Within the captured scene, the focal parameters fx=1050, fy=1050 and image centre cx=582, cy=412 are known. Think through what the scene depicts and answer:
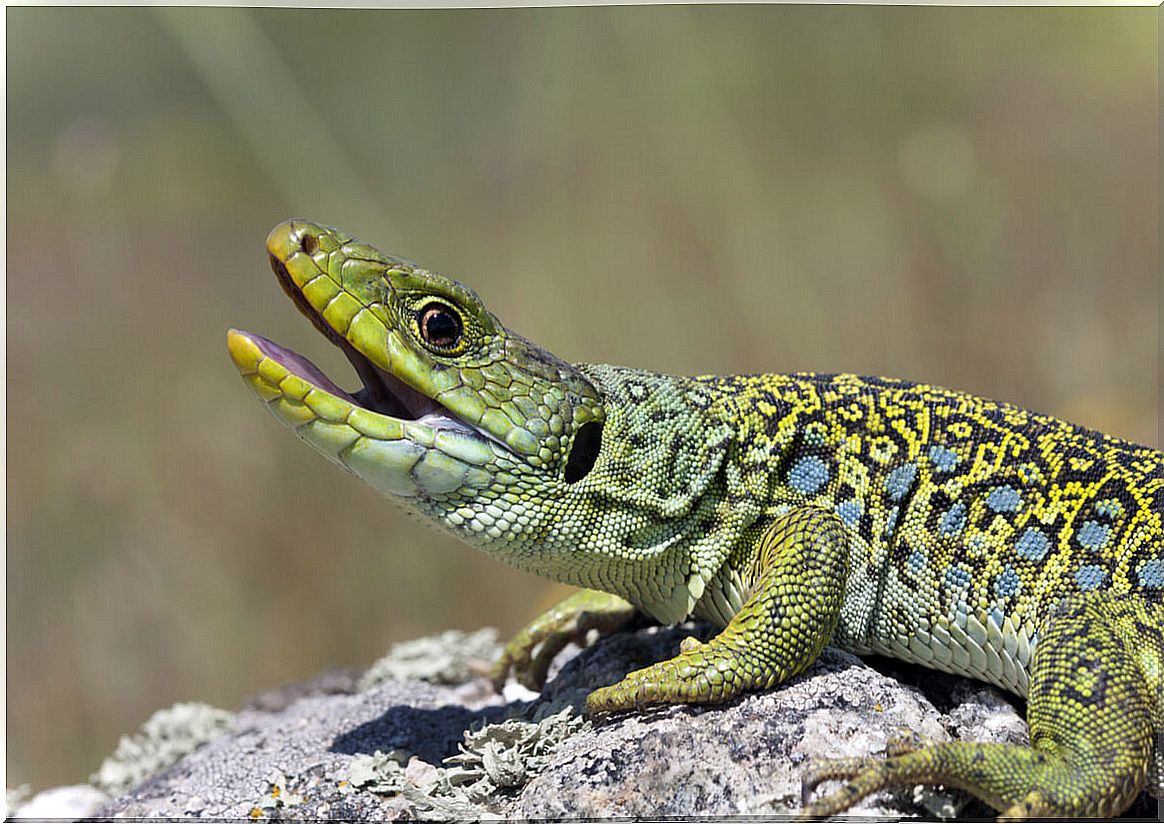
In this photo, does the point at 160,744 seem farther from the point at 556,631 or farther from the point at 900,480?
the point at 900,480

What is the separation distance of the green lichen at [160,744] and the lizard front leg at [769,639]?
3295mm

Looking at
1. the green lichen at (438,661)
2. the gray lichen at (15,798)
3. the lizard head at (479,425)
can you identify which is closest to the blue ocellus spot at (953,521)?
the lizard head at (479,425)

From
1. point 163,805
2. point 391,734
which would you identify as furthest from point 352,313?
point 163,805

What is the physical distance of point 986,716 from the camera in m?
3.80

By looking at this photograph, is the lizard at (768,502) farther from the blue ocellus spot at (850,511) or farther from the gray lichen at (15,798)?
the gray lichen at (15,798)

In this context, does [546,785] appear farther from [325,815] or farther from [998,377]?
[998,377]

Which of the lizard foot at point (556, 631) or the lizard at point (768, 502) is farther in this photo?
the lizard foot at point (556, 631)

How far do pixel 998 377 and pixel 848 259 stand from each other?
5.13 ft

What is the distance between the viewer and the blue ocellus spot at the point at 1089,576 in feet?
11.7

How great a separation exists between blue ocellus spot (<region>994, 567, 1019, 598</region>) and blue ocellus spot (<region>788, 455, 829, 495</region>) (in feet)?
2.27

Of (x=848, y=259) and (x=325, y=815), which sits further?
(x=848, y=259)

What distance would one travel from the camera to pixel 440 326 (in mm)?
3695

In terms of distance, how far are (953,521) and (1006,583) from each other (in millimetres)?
279

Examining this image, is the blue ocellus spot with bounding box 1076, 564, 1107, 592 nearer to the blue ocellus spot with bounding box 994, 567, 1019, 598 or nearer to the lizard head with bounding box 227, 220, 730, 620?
the blue ocellus spot with bounding box 994, 567, 1019, 598
